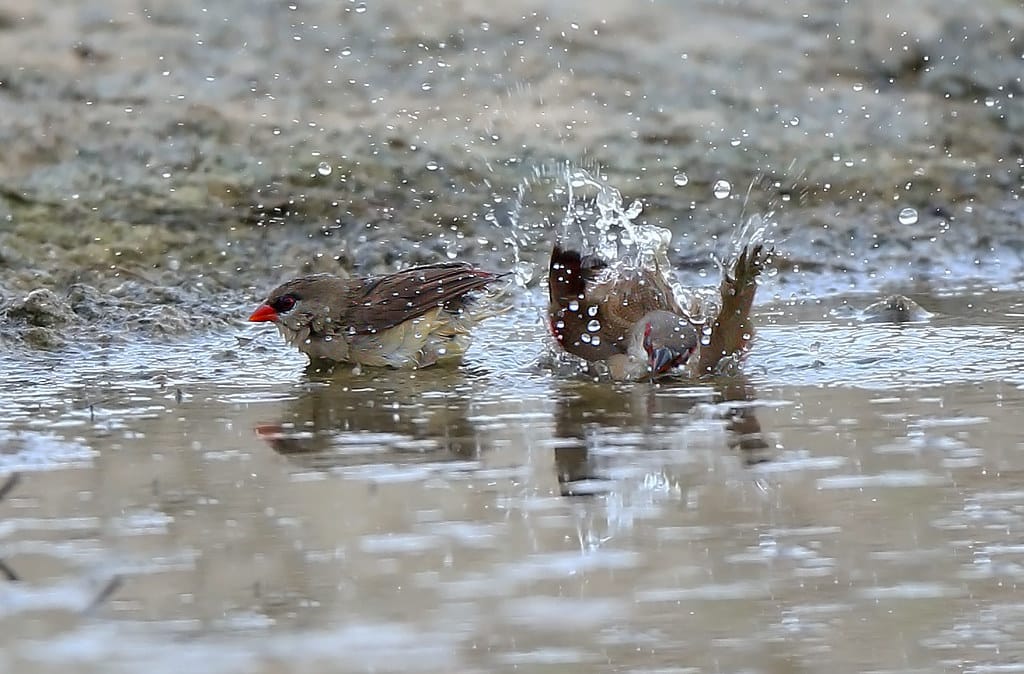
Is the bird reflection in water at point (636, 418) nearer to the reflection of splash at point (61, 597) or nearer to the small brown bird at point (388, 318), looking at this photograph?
the small brown bird at point (388, 318)

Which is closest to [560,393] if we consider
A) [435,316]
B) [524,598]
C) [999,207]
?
[435,316]

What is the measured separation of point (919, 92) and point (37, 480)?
7.24 m

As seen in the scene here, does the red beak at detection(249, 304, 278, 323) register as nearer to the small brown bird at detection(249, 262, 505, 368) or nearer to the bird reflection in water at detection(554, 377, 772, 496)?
the small brown bird at detection(249, 262, 505, 368)

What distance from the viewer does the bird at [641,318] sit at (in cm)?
633

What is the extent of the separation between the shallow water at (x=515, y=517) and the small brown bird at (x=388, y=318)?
0.58ft

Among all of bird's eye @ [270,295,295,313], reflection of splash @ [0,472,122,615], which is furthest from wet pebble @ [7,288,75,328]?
reflection of splash @ [0,472,122,615]

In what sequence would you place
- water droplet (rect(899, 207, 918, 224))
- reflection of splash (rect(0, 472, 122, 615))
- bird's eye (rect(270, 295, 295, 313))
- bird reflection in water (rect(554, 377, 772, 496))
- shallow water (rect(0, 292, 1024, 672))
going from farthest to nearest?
water droplet (rect(899, 207, 918, 224))
bird's eye (rect(270, 295, 295, 313))
bird reflection in water (rect(554, 377, 772, 496))
reflection of splash (rect(0, 472, 122, 615))
shallow water (rect(0, 292, 1024, 672))

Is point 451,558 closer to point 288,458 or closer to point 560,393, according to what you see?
point 288,458

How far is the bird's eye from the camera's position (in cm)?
699

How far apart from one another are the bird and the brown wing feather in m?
0.41

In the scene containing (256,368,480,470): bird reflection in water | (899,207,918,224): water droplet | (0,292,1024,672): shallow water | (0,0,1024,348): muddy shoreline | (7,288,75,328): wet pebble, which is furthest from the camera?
(899,207,918,224): water droplet

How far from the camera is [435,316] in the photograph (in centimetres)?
691

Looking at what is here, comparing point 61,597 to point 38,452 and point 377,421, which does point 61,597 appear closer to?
point 38,452

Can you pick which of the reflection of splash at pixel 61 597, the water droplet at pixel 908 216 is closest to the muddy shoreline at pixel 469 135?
the water droplet at pixel 908 216
